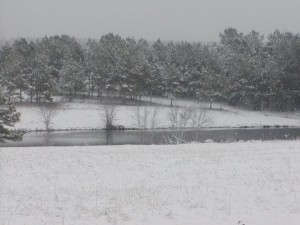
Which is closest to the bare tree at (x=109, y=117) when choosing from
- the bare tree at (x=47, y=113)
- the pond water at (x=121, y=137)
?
the pond water at (x=121, y=137)

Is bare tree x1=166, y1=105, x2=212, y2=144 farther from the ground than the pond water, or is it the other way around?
bare tree x1=166, y1=105, x2=212, y2=144

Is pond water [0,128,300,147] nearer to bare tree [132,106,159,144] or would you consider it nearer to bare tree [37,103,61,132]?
bare tree [37,103,61,132]

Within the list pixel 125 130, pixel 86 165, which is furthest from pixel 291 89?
pixel 86 165

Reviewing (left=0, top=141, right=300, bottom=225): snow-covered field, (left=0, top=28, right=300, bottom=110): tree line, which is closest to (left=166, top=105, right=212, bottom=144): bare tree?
(left=0, top=28, right=300, bottom=110): tree line

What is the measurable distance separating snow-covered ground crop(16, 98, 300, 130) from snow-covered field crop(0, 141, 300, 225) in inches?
2437

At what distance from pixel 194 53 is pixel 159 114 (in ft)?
102

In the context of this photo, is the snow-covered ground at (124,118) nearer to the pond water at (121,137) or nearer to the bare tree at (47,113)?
the bare tree at (47,113)

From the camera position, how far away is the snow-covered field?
11.9 metres

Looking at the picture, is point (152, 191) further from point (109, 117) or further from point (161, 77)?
point (161, 77)

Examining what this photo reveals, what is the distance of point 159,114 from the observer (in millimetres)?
91312

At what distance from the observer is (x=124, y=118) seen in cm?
8719

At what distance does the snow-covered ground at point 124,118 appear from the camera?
8238 cm

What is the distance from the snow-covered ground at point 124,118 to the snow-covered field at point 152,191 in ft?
203

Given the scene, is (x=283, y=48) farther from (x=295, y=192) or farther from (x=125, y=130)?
(x=295, y=192)
